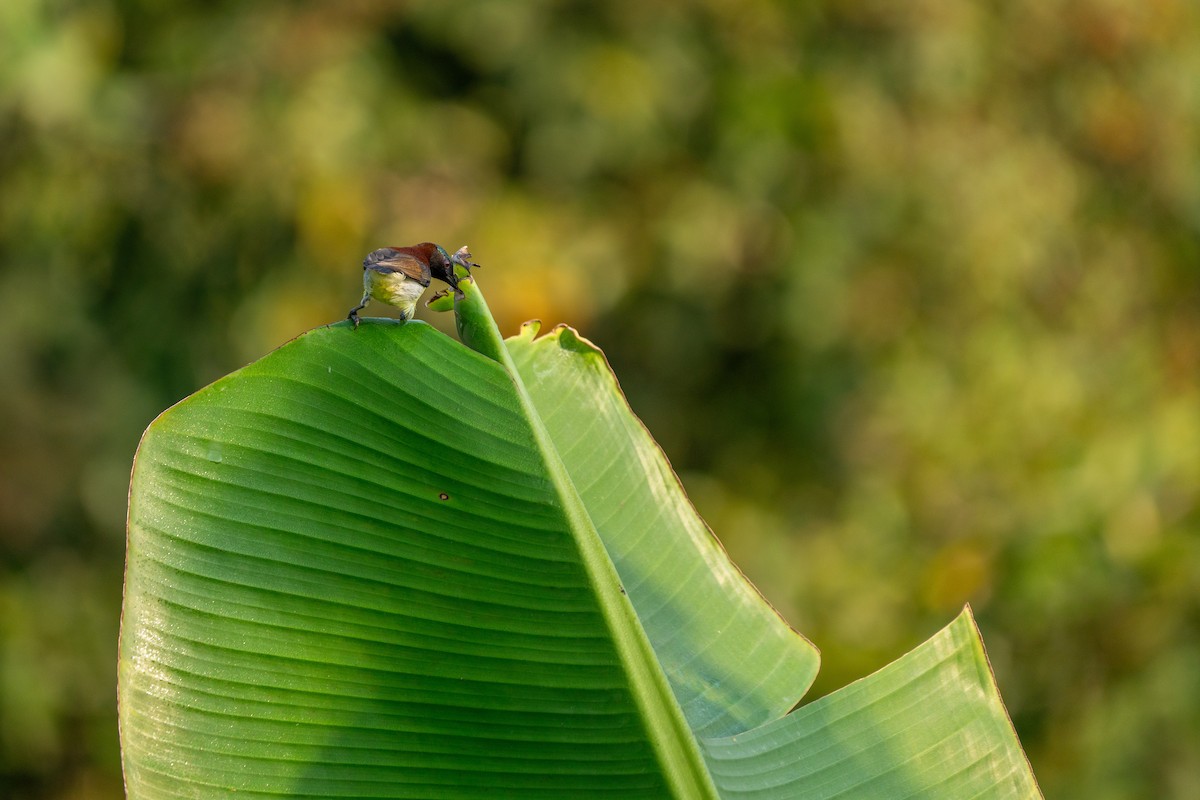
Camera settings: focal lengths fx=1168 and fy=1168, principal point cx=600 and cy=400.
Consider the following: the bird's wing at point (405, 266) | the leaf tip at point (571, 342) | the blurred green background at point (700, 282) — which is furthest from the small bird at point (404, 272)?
the blurred green background at point (700, 282)

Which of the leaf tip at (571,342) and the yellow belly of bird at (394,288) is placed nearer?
the yellow belly of bird at (394,288)

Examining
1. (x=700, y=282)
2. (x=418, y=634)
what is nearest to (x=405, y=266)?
(x=418, y=634)

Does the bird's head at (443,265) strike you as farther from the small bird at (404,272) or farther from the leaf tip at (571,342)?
the leaf tip at (571,342)

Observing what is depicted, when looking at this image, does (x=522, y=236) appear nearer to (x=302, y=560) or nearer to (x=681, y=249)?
(x=681, y=249)

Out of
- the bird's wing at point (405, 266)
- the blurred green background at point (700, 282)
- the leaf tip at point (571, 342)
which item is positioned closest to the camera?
the bird's wing at point (405, 266)

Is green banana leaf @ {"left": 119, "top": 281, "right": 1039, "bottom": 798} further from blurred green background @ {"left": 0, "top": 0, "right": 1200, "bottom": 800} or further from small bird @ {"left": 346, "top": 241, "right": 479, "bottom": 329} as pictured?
blurred green background @ {"left": 0, "top": 0, "right": 1200, "bottom": 800}

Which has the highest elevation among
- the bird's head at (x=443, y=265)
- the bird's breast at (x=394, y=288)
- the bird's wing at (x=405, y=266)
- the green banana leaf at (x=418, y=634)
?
the bird's head at (x=443, y=265)

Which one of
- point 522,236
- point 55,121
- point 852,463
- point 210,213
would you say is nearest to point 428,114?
point 522,236
